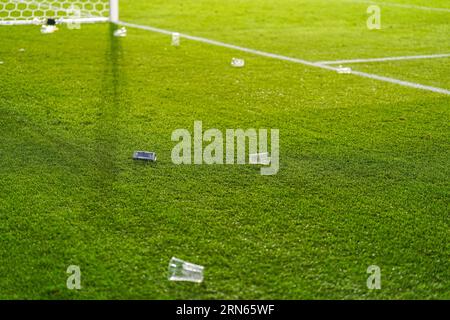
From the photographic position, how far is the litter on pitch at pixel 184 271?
112 inches

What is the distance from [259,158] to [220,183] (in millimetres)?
453

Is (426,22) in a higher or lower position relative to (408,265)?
higher

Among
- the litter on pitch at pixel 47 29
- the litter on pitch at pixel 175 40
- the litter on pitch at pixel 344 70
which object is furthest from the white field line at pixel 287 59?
the litter on pitch at pixel 47 29

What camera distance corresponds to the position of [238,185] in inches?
152

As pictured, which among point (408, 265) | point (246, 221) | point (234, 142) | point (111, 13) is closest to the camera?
point (408, 265)

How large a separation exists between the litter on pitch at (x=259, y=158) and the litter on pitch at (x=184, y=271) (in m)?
1.40

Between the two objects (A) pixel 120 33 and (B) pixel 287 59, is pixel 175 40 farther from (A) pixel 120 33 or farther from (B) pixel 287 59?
(B) pixel 287 59

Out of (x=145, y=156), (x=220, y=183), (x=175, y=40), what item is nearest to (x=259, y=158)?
(x=220, y=183)

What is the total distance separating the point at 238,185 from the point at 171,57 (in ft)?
13.3

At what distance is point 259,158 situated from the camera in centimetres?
423

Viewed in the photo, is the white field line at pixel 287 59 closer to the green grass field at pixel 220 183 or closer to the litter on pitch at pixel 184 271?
the green grass field at pixel 220 183
